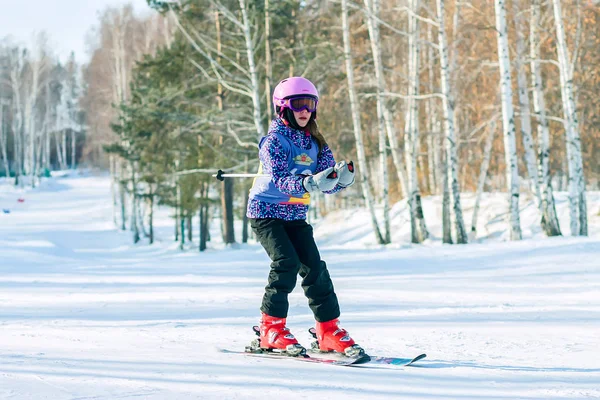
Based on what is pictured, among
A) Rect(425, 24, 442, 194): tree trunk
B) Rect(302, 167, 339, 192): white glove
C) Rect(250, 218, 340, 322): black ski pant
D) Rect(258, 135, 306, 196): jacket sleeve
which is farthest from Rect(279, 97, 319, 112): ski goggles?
Rect(425, 24, 442, 194): tree trunk

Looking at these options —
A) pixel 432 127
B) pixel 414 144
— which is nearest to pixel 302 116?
pixel 414 144

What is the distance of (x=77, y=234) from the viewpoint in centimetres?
3222

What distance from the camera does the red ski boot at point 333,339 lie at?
164 inches

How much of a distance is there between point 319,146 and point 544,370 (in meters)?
1.76

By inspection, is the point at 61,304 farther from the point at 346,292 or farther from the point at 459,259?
the point at 459,259

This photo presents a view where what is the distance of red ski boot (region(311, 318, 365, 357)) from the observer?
13.7 feet

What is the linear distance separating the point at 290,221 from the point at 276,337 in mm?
691

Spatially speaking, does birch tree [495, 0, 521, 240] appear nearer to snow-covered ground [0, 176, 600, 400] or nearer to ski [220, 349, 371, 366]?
snow-covered ground [0, 176, 600, 400]

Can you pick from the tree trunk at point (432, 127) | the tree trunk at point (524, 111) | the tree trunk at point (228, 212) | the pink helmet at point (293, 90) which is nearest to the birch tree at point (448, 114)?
the tree trunk at point (524, 111)

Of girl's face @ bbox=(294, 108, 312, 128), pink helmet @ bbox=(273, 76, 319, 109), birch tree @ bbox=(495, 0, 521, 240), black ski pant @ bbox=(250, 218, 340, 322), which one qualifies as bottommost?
black ski pant @ bbox=(250, 218, 340, 322)

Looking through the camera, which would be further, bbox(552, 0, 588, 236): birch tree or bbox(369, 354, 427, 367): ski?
bbox(552, 0, 588, 236): birch tree

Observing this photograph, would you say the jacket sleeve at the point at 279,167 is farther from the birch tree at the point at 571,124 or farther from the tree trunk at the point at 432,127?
the tree trunk at the point at 432,127

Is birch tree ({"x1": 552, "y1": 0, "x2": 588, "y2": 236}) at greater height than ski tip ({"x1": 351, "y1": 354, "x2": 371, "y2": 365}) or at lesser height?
greater

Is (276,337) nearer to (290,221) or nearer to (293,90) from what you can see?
(290,221)
